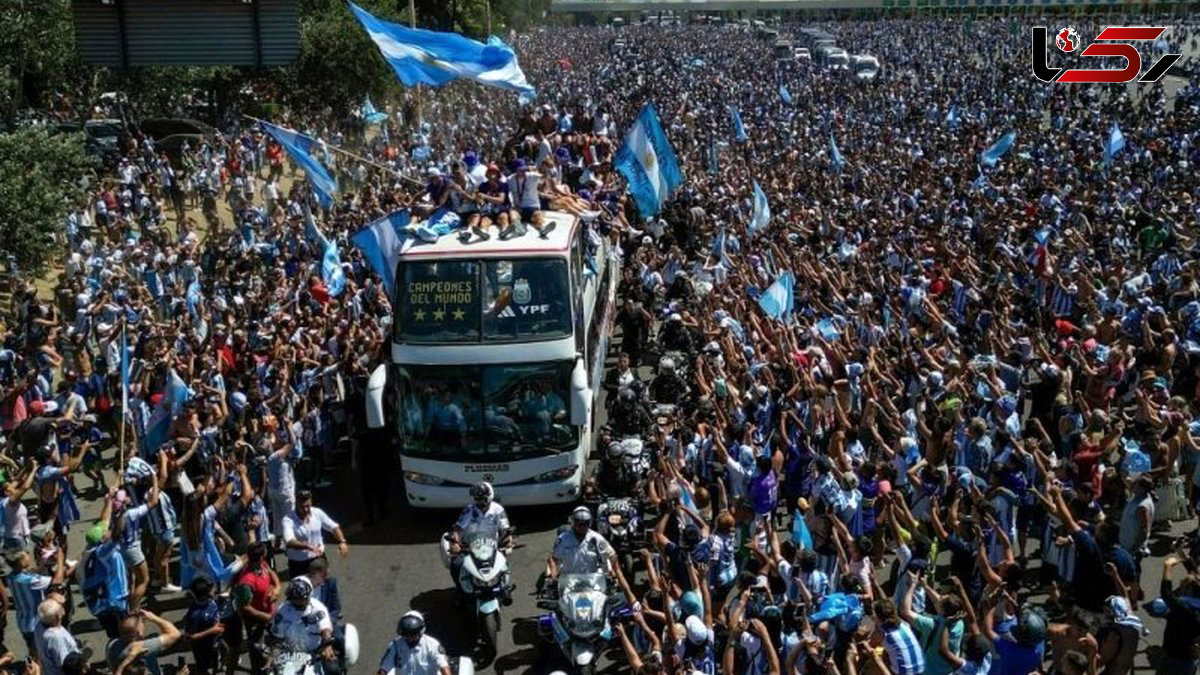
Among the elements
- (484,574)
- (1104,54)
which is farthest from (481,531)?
(1104,54)

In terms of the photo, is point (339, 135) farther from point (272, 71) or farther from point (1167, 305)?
point (1167, 305)

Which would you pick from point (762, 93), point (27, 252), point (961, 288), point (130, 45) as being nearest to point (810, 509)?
point (961, 288)

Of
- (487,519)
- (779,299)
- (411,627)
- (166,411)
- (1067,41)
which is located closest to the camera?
(411,627)

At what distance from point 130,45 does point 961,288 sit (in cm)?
1166

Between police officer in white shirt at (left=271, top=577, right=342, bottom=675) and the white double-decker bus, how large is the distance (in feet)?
14.1

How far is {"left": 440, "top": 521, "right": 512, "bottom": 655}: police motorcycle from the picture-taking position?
1033cm

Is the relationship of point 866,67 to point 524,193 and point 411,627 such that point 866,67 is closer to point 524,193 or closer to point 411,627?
point 524,193

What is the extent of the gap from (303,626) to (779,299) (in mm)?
9410

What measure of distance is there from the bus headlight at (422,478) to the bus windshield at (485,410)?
0.73 ft

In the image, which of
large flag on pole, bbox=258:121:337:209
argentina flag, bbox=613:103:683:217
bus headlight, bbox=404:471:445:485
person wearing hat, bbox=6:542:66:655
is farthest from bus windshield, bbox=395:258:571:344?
argentina flag, bbox=613:103:683:217

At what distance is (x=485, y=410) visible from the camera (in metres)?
13.1

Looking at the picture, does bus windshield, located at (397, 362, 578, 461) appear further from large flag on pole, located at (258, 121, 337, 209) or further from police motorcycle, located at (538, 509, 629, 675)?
large flag on pole, located at (258, 121, 337, 209)

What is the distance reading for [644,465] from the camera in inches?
510

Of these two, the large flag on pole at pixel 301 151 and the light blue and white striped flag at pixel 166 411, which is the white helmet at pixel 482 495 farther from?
the large flag on pole at pixel 301 151
